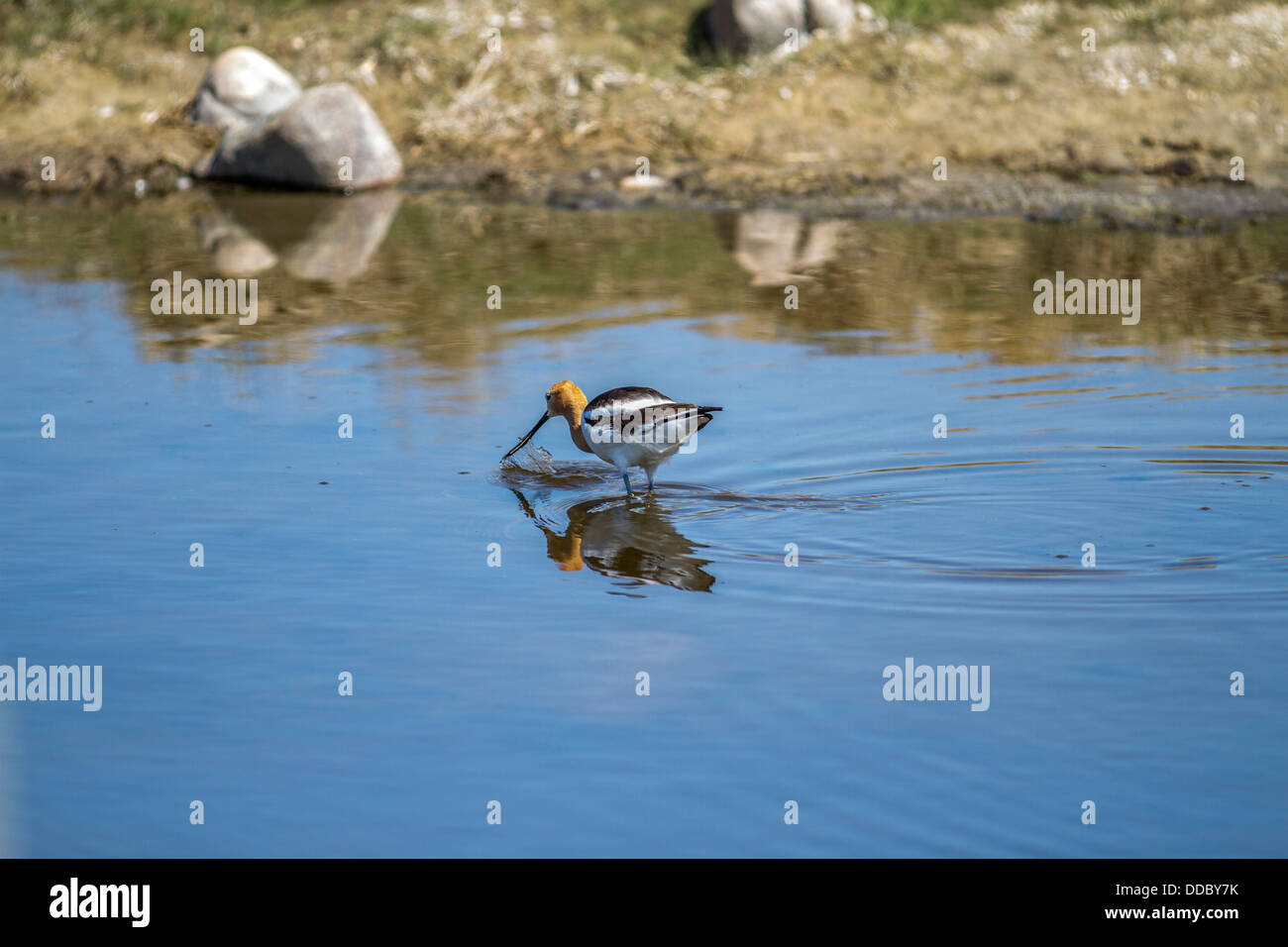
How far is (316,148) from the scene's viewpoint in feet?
64.0

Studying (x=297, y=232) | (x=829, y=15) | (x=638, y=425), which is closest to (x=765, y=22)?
(x=829, y=15)

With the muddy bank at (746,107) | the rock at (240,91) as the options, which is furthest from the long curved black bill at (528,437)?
the rock at (240,91)

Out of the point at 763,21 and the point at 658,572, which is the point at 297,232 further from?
the point at 658,572

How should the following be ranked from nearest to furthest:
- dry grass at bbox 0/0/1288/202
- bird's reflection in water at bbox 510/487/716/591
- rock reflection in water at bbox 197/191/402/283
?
bird's reflection in water at bbox 510/487/716/591 → rock reflection in water at bbox 197/191/402/283 → dry grass at bbox 0/0/1288/202

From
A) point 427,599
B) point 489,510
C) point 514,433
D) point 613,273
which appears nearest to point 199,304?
point 613,273

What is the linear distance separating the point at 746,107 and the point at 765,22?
1798mm

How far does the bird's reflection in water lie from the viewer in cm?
762

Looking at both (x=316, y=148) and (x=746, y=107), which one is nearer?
(x=316, y=148)

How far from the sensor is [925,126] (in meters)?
19.3

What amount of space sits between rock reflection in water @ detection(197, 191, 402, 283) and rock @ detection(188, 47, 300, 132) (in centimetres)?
150

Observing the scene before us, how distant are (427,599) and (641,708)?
5.04 ft

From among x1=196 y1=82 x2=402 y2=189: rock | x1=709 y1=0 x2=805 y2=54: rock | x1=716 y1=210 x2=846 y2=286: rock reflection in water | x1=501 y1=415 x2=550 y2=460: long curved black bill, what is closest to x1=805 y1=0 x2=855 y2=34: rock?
x1=709 y1=0 x2=805 y2=54: rock

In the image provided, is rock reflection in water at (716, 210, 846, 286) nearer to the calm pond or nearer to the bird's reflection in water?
the calm pond
